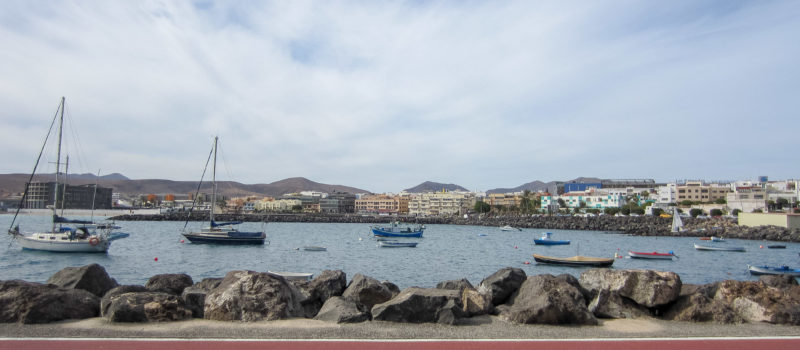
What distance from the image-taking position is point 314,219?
148m

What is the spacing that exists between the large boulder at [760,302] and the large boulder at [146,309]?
395 inches

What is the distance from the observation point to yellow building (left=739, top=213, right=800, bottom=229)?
77.1 m

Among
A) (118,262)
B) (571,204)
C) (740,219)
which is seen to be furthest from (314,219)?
(118,262)

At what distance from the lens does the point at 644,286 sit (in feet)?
33.1

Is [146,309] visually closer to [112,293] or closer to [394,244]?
[112,293]

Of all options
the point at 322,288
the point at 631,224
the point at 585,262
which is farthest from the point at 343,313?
the point at 631,224

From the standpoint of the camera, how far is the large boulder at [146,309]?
8653 mm

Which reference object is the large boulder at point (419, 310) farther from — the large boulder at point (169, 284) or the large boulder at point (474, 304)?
the large boulder at point (169, 284)

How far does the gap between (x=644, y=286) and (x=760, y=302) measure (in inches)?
76.0

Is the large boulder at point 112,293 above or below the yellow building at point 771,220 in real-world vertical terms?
below

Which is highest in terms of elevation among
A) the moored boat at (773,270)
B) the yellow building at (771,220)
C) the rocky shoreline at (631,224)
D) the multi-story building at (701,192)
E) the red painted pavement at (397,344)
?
the multi-story building at (701,192)

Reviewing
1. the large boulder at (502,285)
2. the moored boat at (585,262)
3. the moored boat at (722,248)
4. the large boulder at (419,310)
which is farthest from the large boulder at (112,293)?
the moored boat at (722,248)

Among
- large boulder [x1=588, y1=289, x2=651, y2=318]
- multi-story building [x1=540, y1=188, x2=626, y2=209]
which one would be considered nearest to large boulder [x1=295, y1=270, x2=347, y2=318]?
large boulder [x1=588, y1=289, x2=651, y2=318]

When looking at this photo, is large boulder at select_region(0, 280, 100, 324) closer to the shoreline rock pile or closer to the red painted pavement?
the shoreline rock pile
